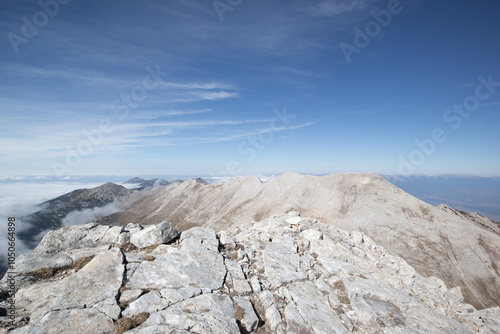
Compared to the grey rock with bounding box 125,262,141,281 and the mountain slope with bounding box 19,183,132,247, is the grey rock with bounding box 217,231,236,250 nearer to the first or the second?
the grey rock with bounding box 125,262,141,281

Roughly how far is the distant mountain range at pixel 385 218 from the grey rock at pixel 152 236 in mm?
52204

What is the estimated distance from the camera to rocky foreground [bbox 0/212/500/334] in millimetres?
9227

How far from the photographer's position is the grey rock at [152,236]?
14781mm

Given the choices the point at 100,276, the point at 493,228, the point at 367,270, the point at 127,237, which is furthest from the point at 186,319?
the point at 493,228

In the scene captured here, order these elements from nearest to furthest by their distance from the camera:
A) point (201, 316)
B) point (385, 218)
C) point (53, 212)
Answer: point (201, 316) < point (385, 218) < point (53, 212)

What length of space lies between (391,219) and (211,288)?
60.8 meters

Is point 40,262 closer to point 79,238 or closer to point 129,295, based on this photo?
point 79,238

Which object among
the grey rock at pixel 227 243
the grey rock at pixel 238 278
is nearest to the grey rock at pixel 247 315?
the grey rock at pixel 238 278

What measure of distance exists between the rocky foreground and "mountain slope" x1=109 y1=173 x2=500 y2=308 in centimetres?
3737

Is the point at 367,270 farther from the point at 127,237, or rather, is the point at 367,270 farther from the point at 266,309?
the point at 127,237

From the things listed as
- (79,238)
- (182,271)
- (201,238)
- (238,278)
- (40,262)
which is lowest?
(238,278)

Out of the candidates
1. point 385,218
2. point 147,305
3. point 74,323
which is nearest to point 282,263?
point 147,305

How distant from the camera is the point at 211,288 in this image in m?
11.5

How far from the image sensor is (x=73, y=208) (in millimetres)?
180750
